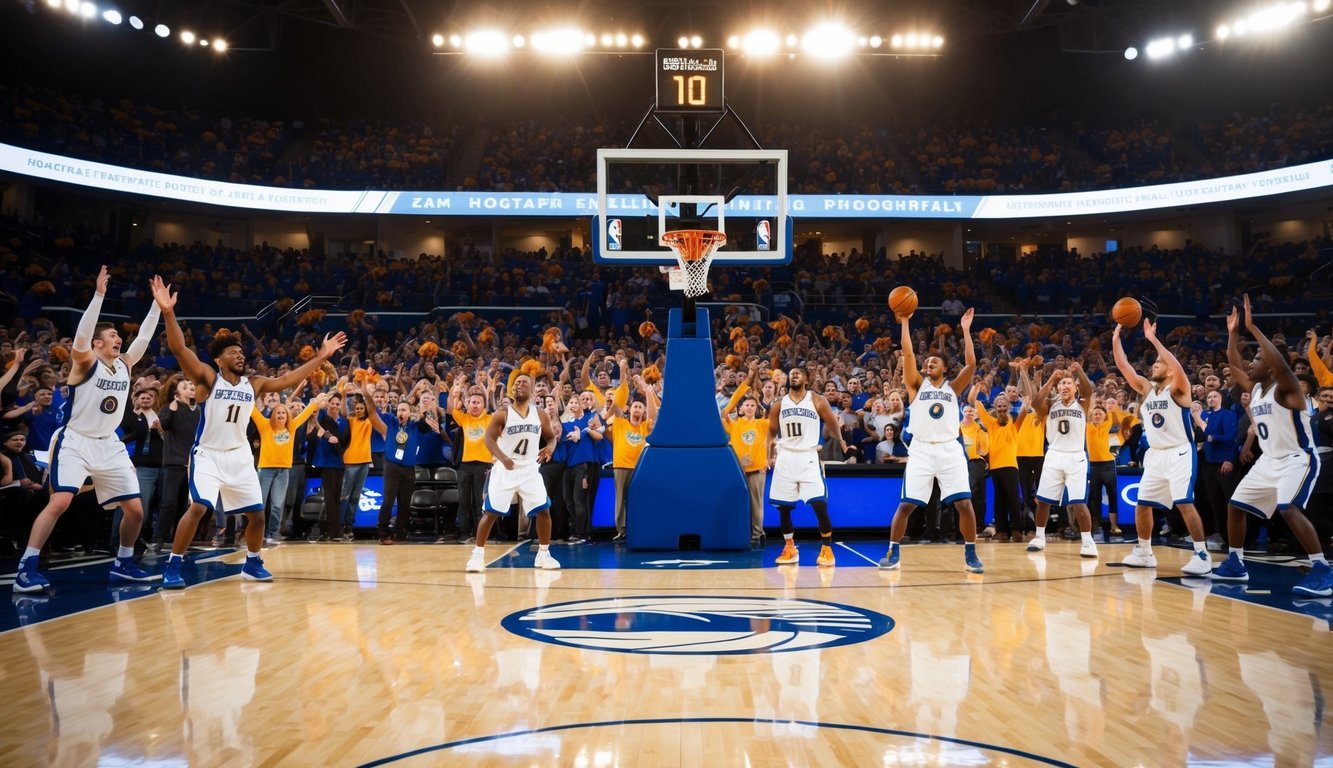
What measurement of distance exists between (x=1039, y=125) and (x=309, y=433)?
28273 mm

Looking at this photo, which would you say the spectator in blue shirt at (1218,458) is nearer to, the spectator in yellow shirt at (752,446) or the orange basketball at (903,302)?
the orange basketball at (903,302)

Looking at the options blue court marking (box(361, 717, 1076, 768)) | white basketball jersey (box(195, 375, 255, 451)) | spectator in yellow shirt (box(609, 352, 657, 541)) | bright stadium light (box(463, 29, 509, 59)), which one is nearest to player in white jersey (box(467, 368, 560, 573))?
white basketball jersey (box(195, 375, 255, 451))

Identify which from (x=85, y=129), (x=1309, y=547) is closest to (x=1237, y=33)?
(x=1309, y=547)

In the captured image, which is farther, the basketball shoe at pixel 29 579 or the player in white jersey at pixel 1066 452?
the player in white jersey at pixel 1066 452

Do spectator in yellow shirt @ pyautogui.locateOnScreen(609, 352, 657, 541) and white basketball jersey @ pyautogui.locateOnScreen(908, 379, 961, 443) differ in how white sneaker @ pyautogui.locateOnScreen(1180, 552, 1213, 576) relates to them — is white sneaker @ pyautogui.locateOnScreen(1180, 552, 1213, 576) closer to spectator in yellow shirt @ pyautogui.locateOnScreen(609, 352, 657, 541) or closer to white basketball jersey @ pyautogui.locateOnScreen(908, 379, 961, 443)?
white basketball jersey @ pyautogui.locateOnScreen(908, 379, 961, 443)

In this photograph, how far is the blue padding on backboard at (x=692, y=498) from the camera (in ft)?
35.2

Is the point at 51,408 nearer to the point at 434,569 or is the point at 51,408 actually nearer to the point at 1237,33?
the point at 434,569

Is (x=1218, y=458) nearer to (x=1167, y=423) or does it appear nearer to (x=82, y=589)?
(x=1167, y=423)

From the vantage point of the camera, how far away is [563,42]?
77.0 ft

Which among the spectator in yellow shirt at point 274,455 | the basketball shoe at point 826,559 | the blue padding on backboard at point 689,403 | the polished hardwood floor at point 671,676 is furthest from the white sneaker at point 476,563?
the spectator in yellow shirt at point 274,455

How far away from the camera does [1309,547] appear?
24.3 ft

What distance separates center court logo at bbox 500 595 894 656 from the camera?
5.56 metres

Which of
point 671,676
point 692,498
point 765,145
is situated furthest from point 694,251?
point 765,145

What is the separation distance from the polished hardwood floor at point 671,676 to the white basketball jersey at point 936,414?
155 centimetres
